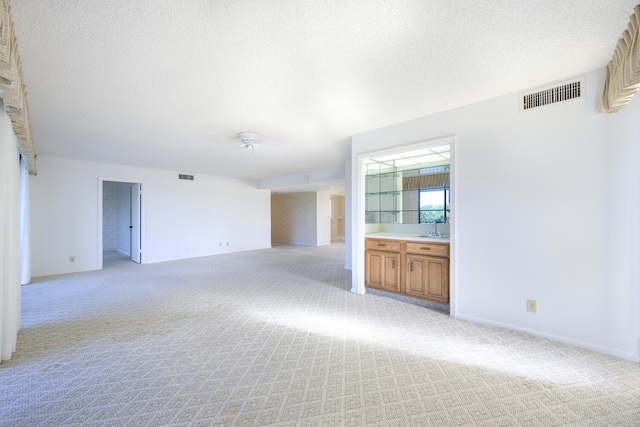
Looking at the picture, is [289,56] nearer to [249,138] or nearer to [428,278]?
[249,138]

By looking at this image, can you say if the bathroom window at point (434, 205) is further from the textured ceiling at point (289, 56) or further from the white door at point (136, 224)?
the white door at point (136, 224)

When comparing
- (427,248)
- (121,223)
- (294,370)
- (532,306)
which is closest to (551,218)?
(532,306)

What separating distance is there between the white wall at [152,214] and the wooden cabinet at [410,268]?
5828 millimetres

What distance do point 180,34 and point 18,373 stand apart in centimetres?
290

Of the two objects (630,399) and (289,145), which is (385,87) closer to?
(289,145)

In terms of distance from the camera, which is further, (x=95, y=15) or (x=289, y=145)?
(x=289, y=145)

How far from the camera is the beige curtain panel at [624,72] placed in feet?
5.50

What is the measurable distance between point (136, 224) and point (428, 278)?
733 cm

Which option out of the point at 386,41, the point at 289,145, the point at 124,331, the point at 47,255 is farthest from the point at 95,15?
the point at 47,255

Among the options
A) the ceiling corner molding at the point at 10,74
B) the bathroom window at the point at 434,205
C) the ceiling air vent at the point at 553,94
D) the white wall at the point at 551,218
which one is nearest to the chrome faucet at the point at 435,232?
the bathroom window at the point at 434,205

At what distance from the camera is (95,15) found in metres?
1.69

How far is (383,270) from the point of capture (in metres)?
3.98

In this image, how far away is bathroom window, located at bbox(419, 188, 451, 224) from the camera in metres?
3.88

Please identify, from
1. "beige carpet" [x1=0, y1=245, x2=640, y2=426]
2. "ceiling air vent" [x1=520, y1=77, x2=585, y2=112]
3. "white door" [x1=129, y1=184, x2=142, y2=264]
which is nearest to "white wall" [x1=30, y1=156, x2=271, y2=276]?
"white door" [x1=129, y1=184, x2=142, y2=264]
